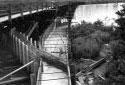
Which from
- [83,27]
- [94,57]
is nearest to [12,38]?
[94,57]

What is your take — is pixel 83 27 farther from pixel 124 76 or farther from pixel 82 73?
pixel 124 76

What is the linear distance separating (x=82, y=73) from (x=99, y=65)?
288 cm

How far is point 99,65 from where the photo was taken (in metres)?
15.4

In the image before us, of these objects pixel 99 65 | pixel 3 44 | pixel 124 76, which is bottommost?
pixel 99 65

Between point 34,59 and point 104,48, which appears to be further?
point 104,48

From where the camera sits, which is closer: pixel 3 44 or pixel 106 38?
pixel 3 44

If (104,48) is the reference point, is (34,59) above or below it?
above

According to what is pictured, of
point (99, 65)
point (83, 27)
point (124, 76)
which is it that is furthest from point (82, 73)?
point (83, 27)

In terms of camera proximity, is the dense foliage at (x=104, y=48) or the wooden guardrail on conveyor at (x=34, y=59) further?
the dense foliage at (x=104, y=48)

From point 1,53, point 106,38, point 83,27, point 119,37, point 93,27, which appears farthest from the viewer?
point 93,27

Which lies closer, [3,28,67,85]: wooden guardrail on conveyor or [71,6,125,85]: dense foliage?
[3,28,67,85]: wooden guardrail on conveyor

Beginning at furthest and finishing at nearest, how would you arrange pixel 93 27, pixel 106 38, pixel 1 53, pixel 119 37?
pixel 93 27
pixel 106 38
pixel 1 53
pixel 119 37

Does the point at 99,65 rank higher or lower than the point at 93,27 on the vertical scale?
lower

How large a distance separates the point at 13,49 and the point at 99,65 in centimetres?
654
